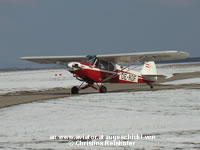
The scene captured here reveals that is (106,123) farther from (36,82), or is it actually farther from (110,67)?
(36,82)

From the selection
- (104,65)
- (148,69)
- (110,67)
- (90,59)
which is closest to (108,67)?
(110,67)

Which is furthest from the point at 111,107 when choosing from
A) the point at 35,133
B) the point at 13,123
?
the point at 35,133

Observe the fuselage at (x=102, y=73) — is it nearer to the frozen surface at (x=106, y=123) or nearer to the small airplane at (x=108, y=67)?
the small airplane at (x=108, y=67)

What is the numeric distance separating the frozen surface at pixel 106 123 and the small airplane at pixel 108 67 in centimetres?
563

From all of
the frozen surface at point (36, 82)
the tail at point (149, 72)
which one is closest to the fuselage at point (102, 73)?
the tail at point (149, 72)

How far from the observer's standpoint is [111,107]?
42.1ft

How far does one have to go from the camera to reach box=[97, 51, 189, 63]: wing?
20.4m

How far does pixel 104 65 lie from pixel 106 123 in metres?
11.2

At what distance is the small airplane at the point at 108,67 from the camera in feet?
63.7

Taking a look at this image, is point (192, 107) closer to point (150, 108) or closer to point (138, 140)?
point (150, 108)

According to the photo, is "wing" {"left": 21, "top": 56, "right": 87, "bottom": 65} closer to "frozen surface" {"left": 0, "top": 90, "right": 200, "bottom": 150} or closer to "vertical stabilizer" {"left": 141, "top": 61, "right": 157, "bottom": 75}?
"vertical stabilizer" {"left": 141, "top": 61, "right": 157, "bottom": 75}

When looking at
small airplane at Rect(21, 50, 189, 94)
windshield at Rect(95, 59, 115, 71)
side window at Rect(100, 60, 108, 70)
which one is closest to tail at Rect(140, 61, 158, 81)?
small airplane at Rect(21, 50, 189, 94)

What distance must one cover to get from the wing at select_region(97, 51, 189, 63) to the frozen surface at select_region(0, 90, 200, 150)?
6821mm

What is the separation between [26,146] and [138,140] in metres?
2.10
